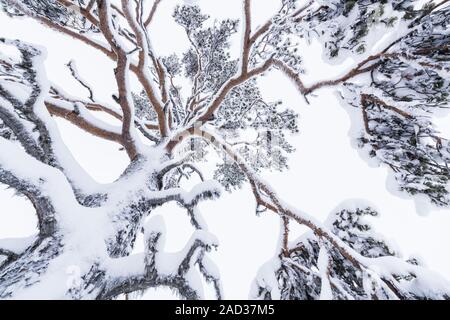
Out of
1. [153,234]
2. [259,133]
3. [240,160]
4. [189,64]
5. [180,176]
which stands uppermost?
[189,64]

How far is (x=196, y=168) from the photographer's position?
382 centimetres

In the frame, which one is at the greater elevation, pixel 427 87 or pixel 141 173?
pixel 427 87

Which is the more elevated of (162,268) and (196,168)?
(196,168)

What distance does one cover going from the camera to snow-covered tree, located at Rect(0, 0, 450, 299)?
196 centimetres

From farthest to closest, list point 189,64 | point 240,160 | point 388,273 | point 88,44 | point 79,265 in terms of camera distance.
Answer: point 189,64
point 88,44
point 240,160
point 388,273
point 79,265

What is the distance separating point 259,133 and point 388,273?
4213 mm

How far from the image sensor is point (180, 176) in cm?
585

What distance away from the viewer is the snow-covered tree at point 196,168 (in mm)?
1956

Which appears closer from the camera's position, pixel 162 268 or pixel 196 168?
pixel 162 268
